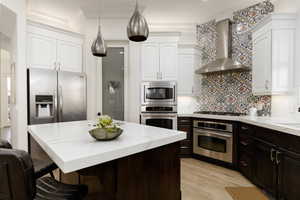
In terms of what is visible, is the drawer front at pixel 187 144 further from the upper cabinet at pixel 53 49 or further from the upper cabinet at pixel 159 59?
the upper cabinet at pixel 53 49

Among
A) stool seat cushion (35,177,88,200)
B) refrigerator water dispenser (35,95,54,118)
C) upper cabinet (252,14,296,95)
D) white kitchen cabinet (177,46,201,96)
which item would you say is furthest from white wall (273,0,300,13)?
refrigerator water dispenser (35,95,54,118)

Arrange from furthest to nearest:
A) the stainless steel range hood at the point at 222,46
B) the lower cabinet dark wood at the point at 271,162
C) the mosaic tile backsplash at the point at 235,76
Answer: the stainless steel range hood at the point at 222,46 < the mosaic tile backsplash at the point at 235,76 < the lower cabinet dark wood at the point at 271,162

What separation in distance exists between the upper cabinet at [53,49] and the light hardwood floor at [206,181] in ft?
9.85

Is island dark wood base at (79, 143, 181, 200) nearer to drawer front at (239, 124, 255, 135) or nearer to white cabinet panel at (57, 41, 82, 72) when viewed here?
drawer front at (239, 124, 255, 135)

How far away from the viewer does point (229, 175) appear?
9.75ft

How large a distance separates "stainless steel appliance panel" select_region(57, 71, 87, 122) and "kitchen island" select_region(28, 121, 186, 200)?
2129 mm

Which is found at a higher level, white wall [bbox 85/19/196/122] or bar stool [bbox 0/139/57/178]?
white wall [bbox 85/19/196/122]

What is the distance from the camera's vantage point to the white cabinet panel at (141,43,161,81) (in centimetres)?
391

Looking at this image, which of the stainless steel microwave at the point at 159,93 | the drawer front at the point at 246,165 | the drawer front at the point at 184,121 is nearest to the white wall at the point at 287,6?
the stainless steel microwave at the point at 159,93

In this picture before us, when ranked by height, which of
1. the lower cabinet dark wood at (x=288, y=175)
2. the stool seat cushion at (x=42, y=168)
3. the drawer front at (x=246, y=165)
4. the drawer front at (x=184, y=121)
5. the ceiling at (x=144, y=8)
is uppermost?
the ceiling at (x=144, y=8)

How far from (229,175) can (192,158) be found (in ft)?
3.11

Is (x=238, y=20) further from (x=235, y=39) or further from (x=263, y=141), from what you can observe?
(x=263, y=141)

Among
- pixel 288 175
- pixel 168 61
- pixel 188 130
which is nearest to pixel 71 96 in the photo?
pixel 168 61

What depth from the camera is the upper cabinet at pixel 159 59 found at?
390cm
